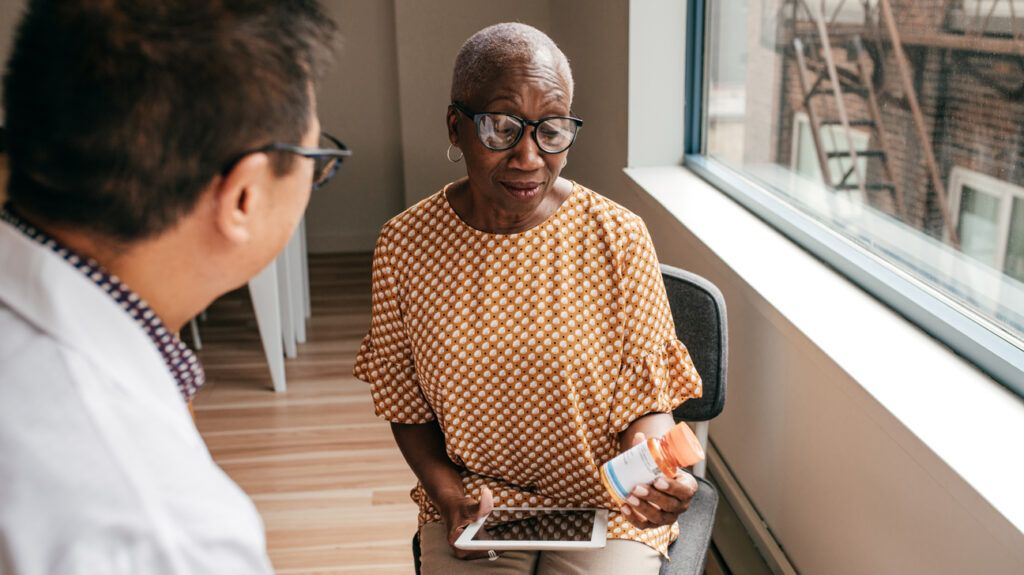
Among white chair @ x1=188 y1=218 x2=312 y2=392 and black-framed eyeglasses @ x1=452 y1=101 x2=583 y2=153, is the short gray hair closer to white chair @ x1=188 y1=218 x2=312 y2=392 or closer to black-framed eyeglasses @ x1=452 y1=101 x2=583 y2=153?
black-framed eyeglasses @ x1=452 y1=101 x2=583 y2=153

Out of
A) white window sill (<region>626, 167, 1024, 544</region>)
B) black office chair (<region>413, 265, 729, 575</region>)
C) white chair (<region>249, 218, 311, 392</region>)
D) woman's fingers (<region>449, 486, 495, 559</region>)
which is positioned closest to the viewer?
white window sill (<region>626, 167, 1024, 544</region>)

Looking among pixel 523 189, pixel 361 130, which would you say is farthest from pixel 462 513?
pixel 361 130

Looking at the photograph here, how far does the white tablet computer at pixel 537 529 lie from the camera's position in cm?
140

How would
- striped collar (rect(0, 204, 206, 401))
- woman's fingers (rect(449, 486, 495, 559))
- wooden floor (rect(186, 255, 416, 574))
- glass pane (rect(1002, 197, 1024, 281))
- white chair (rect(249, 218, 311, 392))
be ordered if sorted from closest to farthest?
striped collar (rect(0, 204, 206, 401)) < woman's fingers (rect(449, 486, 495, 559)) < glass pane (rect(1002, 197, 1024, 281)) < wooden floor (rect(186, 255, 416, 574)) < white chair (rect(249, 218, 311, 392))

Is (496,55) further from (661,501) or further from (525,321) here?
(661,501)

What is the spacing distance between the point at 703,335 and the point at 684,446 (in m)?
0.53

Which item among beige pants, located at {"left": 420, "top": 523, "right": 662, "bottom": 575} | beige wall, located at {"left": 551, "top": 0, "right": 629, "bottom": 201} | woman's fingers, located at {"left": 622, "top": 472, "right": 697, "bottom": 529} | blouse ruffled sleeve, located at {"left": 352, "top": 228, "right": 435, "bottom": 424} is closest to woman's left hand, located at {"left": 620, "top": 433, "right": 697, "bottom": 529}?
woman's fingers, located at {"left": 622, "top": 472, "right": 697, "bottom": 529}

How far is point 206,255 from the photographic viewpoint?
0.81 meters

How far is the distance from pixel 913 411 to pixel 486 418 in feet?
2.15

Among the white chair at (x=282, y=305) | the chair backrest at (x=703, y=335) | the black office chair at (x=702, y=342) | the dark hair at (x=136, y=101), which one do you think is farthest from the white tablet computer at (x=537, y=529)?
the white chair at (x=282, y=305)

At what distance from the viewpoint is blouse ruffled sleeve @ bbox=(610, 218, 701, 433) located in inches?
60.1

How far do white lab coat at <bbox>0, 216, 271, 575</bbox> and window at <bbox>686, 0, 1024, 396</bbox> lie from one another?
124cm

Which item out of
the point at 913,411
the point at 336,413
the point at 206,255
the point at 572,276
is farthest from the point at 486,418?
the point at 336,413

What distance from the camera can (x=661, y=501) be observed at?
1374mm
